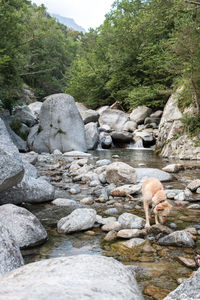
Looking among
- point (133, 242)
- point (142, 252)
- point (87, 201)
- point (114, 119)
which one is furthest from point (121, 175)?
point (114, 119)

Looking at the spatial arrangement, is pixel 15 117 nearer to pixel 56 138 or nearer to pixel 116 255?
pixel 56 138

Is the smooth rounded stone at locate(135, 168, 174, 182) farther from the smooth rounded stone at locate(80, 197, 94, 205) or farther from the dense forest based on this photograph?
the dense forest

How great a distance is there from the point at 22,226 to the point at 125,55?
2563 centimetres

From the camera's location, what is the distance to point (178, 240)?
3.66 meters

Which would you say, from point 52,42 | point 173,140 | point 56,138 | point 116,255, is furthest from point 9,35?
point 52,42

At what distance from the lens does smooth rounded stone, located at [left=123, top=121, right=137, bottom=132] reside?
856 inches

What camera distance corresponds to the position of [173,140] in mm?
14328

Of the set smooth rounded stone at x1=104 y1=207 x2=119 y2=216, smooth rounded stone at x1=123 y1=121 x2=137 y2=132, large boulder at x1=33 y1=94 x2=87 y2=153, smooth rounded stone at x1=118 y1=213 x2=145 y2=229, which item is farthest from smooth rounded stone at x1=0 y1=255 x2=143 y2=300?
smooth rounded stone at x1=123 y1=121 x2=137 y2=132

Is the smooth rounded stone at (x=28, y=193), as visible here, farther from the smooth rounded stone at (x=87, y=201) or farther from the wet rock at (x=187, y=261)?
the wet rock at (x=187, y=261)

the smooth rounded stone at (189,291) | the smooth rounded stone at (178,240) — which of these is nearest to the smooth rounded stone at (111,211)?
the smooth rounded stone at (178,240)

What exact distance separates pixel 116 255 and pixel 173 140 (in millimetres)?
11753

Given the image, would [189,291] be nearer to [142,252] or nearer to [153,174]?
[142,252]

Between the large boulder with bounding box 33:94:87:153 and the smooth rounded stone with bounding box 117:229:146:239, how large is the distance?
12803 mm

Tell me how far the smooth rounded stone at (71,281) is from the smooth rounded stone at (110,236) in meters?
1.80
